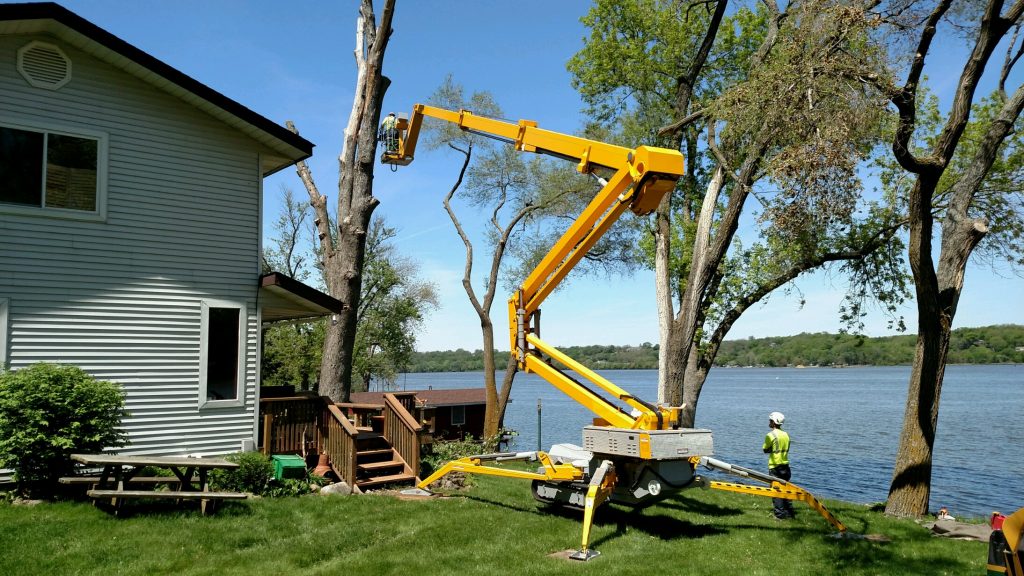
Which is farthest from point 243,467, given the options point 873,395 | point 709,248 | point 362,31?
point 873,395

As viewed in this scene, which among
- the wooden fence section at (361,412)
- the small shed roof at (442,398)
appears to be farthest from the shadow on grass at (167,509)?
the small shed roof at (442,398)

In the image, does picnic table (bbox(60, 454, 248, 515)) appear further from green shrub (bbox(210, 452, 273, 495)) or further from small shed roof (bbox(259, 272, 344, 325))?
small shed roof (bbox(259, 272, 344, 325))

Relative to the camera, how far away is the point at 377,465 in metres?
13.8

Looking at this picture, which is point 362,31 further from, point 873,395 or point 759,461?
point 873,395

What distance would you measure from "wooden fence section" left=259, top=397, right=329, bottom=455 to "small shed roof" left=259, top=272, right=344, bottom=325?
1.83 metres

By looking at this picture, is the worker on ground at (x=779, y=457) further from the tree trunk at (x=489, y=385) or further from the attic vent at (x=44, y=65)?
the tree trunk at (x=489, y=385)

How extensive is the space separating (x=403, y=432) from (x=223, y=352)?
11.9ft

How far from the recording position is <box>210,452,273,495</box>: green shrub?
1186 cm

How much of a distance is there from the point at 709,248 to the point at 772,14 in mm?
5691

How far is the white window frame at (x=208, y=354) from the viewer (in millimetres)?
Answer: 13062

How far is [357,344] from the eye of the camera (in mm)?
50938

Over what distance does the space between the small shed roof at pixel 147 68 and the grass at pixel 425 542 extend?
258 inches

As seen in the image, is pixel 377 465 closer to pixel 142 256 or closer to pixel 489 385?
pixel 142 256

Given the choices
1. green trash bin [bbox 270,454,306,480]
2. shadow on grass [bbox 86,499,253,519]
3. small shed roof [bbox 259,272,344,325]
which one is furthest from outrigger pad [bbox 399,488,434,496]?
small shed roof [bbox 259,272,344,325]
